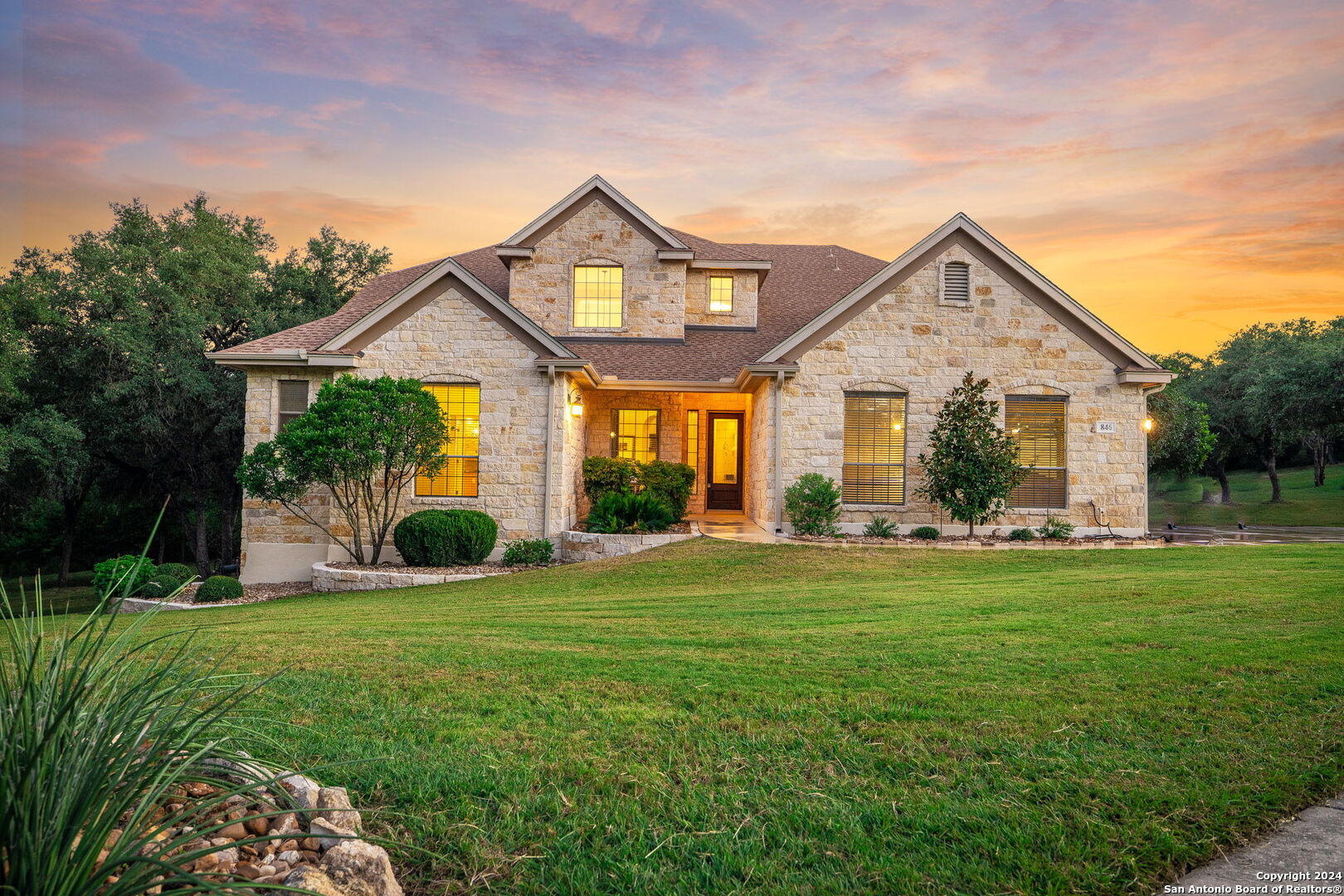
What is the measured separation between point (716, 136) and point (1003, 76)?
665 cm

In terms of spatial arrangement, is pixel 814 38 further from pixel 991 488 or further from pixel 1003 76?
pixel 991 488

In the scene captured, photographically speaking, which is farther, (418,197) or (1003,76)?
(418,197)

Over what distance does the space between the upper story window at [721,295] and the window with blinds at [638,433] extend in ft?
11.3

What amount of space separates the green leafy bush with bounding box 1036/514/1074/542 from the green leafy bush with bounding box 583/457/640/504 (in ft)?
28.3

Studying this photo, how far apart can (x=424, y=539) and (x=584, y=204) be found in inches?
370

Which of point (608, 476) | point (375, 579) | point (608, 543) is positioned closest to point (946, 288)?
point (608, 476)

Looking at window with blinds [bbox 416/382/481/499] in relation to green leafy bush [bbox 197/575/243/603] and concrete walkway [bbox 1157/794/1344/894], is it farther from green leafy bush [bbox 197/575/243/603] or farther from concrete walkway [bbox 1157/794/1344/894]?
concrete walkway [bbox 1157/794/1344/894]

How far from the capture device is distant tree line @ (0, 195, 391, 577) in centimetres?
2047

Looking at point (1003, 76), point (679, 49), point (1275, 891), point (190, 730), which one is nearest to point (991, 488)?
point (1003, 76)

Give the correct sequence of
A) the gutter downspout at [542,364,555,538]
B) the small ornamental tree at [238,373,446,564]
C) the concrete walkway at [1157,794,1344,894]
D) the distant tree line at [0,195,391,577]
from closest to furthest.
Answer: the concrete walkway at [1157,794,1344,894] → the small ornamental tree at [238,373,446,564] → the gutter downspout at [542,364,555,538] → the distant tree line at [0,195,391,577]

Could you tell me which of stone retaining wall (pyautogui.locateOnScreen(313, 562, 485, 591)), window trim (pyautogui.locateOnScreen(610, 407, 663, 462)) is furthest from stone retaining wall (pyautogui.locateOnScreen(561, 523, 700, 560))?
window trim (pyautogui.locateOnScreen(610, 407, 663, 462))

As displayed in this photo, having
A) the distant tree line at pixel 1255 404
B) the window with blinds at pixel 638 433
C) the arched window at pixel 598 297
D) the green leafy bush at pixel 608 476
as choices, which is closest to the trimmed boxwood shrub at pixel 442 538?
the green leafy bush at pixel 608 476

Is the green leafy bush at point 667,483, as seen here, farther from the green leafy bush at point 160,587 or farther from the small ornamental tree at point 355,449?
the green leafy bush at point 160,587

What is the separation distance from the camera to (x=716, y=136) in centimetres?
1850
